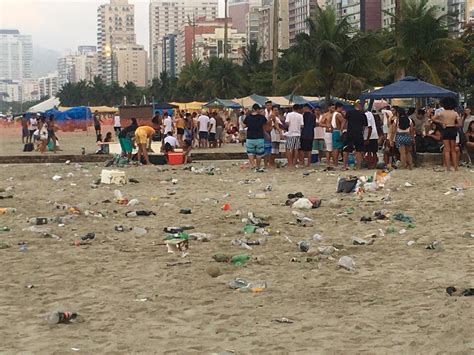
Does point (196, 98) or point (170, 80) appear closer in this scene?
point (196, 98)

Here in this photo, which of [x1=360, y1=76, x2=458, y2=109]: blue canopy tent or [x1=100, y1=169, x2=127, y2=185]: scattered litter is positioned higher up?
[x1=360, y1=76, x2=458, y2=109]: blue canopy tent

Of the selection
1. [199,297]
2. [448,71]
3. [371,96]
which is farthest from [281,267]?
[448,71]

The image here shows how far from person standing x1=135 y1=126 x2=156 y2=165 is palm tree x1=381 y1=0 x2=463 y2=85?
49.7ft

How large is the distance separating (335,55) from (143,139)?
48.8 ft

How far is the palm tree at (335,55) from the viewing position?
3243 centimetres

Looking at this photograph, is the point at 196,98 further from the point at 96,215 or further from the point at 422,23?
the point at 96,215

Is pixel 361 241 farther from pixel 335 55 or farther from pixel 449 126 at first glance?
pixel 335 55

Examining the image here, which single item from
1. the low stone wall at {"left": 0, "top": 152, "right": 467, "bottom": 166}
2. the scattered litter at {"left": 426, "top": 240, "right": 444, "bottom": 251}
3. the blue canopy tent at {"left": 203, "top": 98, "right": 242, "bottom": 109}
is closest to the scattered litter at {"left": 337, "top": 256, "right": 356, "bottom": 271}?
the scattered litter at {"left": 426, "top": 240, "right": 444, "bottom": 251}

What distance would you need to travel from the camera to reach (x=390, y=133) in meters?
16.9

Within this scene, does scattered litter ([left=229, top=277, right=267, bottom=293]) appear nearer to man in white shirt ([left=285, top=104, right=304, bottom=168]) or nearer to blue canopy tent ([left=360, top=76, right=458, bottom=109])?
man in white shirt ([left=285, top=104, right=304, bottom=168])

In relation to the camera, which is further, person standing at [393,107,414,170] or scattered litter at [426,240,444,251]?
person standing at [393,107,414,170]

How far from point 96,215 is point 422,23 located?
23.3 metres

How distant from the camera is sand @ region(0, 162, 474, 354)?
16.1ft

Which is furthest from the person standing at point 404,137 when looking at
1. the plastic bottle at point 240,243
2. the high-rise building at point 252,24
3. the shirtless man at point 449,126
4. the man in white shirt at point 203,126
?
the high-rise building at point 252,24
